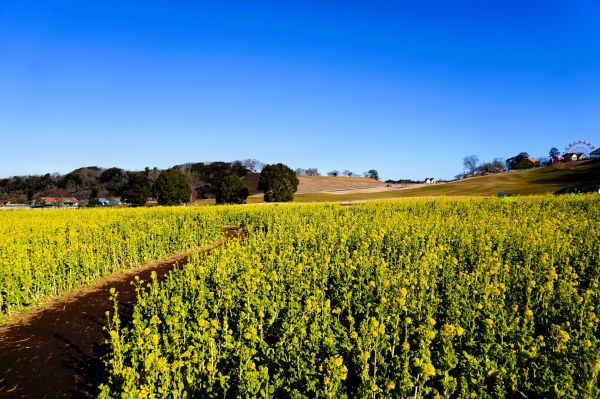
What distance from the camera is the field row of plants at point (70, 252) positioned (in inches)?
375

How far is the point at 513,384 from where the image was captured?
155 inches

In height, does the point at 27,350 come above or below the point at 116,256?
below

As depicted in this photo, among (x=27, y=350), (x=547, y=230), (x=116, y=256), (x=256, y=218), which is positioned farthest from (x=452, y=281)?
(x=256, y=218)

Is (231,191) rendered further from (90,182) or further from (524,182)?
(90,182)

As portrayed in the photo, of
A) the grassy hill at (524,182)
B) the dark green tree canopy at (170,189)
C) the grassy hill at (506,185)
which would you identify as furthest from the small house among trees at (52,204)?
the grassy hill at (524,182)

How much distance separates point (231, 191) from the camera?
5388cm

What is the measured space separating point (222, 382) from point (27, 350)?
589 cm

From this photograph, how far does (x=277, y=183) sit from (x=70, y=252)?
52046mm

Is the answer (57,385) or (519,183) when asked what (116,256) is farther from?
(519,183)

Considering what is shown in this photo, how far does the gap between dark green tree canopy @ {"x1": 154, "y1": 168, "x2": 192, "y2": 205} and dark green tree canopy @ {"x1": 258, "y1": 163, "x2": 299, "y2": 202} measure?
48.7 ft

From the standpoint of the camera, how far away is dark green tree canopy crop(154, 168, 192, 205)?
5122 centimetres

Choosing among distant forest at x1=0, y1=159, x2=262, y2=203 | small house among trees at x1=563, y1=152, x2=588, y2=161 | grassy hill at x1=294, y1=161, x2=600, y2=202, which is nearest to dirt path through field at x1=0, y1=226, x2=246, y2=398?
grassy hill at x1=294, y1=161, x2=600, y2=202

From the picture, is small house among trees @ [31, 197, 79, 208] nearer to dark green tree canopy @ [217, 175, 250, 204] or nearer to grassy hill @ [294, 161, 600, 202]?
dark green tree canopy @ [217, 175, 250, 204]

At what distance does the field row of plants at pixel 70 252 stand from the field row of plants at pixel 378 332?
4.52 metres
